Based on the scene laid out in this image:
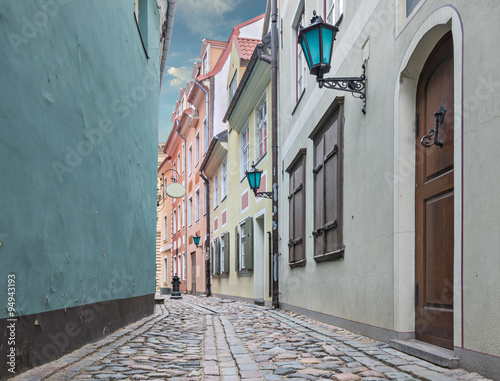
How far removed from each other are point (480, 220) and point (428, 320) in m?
1.47

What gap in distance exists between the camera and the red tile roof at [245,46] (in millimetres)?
18453

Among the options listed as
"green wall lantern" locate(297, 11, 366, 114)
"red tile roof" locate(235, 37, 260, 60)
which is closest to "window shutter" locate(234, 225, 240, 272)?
Answer: "red tile roof" locate(235, 37, 260, 60)

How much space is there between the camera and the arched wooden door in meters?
4.61

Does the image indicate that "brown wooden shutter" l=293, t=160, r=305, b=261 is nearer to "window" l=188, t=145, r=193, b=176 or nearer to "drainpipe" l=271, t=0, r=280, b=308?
"drainpipe" l=271, t=0, r=280, b=308

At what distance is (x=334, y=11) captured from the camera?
846 cm

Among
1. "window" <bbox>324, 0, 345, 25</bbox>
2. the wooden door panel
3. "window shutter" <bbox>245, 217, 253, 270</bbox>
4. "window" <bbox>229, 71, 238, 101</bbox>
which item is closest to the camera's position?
the wooden door panel

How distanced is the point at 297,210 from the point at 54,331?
21.2 feet

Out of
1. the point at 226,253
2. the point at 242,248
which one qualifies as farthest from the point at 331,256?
the point at 226,253

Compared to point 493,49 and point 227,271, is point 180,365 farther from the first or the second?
point 227,271

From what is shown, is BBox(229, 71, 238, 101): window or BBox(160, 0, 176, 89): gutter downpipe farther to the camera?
BBox(229, 71, 238, 101): window

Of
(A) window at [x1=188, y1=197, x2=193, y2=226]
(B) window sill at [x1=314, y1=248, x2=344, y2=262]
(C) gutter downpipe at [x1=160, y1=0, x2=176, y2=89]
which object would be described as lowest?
(B) window sill at [x1=314, y1=248, x2=344, y2=262]

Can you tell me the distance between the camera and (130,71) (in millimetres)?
8070

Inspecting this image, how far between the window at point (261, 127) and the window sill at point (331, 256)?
5826mm

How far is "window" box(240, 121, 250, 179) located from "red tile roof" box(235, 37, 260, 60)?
262 centimetres
